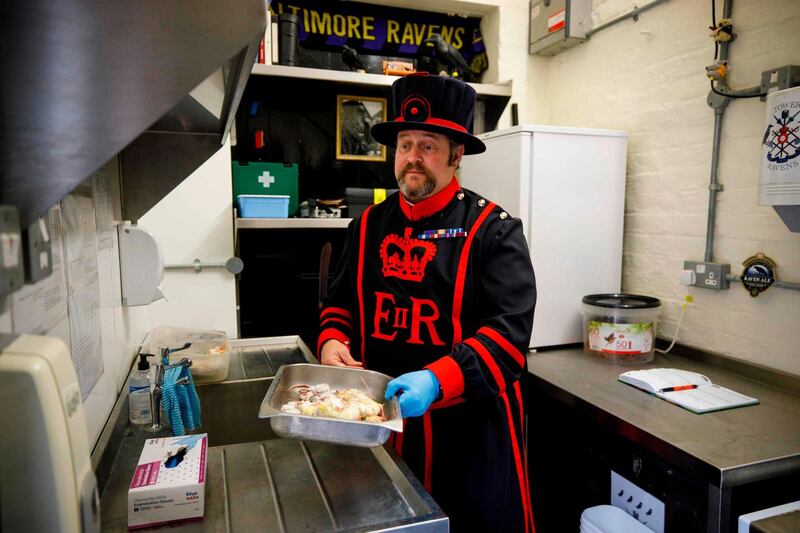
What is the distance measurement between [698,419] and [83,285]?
179 centimetres

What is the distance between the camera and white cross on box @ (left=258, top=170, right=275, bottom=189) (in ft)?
9.30

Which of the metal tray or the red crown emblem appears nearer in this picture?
the metal tray

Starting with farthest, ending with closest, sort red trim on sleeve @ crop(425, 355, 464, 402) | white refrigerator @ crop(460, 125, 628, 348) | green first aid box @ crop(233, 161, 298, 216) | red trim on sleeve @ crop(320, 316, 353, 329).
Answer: green first aid box @ crop(233, 161, 298, 216) → white refrigerator @ crop(460, 125, 628, 348) → red trim on sleeve @ crop(320, 316, 353, 329) → red trim on sleeve @ crop(425, 355, 464, 402)

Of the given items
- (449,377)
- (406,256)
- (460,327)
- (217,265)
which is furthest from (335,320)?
(217,265)

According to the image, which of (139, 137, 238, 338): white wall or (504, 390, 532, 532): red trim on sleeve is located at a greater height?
(139, 137, 238, 338): white wall

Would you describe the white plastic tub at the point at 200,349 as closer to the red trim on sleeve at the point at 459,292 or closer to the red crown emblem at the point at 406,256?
the red crown emblem at the point at 406,256

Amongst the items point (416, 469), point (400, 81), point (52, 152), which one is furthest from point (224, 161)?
point (52, 152)

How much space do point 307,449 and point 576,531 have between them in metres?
1.56

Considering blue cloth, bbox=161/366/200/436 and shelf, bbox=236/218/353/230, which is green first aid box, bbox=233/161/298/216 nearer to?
shelf, bbox=236/218/353/230

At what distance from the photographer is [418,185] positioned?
169 cm

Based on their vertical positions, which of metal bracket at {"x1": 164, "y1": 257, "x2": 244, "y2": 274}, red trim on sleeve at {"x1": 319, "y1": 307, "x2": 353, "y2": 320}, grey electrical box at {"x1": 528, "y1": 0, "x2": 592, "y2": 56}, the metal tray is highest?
grey electrical box at {"x1": 528, "y1": 0, "x2": 592, "y2": 56}

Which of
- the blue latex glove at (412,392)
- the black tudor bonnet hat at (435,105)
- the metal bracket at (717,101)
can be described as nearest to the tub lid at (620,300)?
the metal bracket at (717,101)

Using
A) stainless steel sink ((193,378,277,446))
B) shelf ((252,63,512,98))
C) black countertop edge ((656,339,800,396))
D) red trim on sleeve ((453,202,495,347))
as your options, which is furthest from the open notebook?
shelf ((252,63,512,98))

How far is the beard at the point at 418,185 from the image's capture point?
1685 mm
